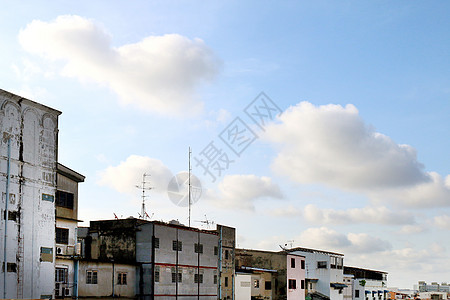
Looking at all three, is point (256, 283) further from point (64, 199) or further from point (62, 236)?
point (64, 199)

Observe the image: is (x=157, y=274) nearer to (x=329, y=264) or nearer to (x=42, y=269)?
(x=42, y=269)

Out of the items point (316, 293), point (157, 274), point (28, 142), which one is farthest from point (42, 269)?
point (316, 293)

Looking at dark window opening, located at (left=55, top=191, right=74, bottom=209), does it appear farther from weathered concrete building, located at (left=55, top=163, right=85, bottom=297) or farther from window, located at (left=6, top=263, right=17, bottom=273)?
window, located at (left=6, top=263, right=17, bottom=273)

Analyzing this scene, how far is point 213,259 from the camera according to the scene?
2274 inches

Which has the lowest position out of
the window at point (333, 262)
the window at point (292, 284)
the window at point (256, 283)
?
the window at point (292, 284)

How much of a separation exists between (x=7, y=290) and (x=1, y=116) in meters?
11.5

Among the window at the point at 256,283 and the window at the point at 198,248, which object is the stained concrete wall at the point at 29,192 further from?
the window at the point at 256,283

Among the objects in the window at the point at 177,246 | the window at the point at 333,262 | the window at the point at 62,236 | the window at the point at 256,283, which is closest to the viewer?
the window at the point at 62,236

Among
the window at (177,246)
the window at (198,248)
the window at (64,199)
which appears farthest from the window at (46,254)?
the window at (198,248)

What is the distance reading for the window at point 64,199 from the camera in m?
44.0

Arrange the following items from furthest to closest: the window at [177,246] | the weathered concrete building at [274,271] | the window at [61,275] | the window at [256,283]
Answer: the weathered concrete building at [274,271] → the window at [256,283] → the window at [177,246] → the window at [61,275]

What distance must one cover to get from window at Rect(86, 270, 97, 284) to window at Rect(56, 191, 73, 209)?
19.2 feet

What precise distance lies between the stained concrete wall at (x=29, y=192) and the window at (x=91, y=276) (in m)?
3.72

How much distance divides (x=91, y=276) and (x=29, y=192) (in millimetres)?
9001
